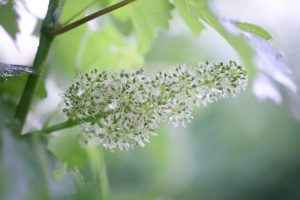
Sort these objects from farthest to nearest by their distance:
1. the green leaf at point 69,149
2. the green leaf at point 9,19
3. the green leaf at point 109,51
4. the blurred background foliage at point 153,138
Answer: the green leaf at point 109,51 < the green leaf at point 69,149 < the green leaf at point 9,19 < the blurred background foliage at point 153,138

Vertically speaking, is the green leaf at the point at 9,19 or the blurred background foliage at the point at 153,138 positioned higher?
the green leaf at the point at 9,19

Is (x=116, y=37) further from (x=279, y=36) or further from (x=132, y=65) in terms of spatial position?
(x=279, y=36)

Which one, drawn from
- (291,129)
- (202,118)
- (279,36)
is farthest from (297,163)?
(279,36)

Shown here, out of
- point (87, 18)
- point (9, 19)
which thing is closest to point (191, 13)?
point (87, 18)

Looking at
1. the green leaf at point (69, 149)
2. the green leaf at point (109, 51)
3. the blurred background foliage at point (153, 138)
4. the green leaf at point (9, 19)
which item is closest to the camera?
the blurred background foliage at point (153, 138)

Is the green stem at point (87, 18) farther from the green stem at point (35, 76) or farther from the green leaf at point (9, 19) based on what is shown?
the green leaf at point (9, 19)

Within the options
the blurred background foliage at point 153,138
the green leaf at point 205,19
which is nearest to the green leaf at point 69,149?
the blurred background foliage at point 153,138

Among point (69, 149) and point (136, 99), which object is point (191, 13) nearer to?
point (136, 99)
